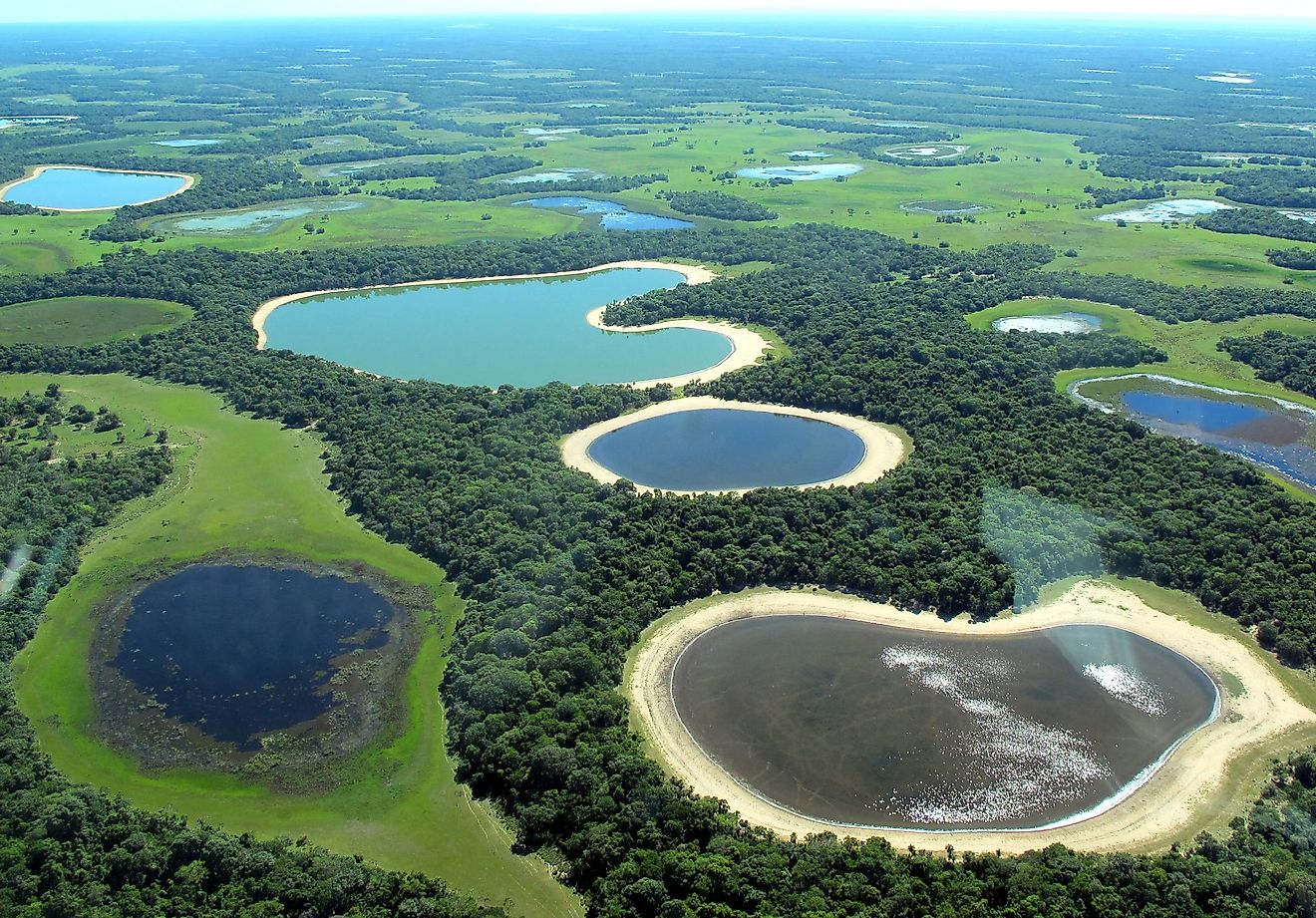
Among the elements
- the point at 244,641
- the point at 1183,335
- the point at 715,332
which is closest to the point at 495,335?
the point at 715,332

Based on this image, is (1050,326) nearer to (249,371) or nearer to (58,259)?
(249,371)

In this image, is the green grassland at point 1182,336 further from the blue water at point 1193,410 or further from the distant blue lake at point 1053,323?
the blue water at point 1193,410

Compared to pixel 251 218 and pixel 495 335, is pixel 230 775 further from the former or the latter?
pixel 251 218

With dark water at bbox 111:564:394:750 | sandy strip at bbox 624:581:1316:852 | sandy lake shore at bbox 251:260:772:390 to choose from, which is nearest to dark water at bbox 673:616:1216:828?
sandy strip at bbox 624:581:1316:852

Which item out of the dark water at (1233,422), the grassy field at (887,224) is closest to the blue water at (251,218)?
the grassy field at (887,224)

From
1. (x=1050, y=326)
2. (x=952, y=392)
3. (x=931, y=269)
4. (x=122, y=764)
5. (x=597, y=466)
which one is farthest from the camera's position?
(x=931, y=269)

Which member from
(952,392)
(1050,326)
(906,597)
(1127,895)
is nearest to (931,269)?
(1050,326)
